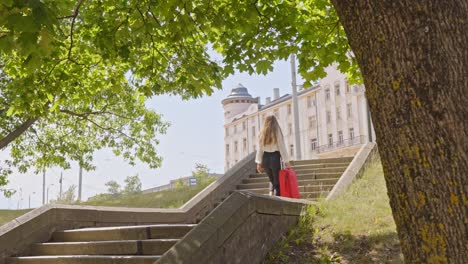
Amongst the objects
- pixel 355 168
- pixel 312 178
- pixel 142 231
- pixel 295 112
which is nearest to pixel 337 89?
pixel 295 112

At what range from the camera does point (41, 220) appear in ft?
27.0

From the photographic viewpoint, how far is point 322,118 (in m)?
59.0

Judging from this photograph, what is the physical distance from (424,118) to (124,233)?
229 inches

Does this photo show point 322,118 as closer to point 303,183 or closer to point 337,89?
point 337,89

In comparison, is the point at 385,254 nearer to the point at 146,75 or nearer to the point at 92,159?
the point at 146,75

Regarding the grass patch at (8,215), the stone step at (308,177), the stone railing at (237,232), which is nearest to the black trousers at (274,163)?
the stone railing at (237,232)

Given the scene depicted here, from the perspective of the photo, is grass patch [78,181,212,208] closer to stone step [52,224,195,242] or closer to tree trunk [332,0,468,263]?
stone step [52,224,195,242]

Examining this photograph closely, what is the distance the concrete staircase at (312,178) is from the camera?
41.9ft

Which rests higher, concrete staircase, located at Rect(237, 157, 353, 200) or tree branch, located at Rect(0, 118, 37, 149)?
tree branch, located at Rect(0, 118, 37, 149)

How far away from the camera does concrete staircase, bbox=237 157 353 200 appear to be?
12.8m

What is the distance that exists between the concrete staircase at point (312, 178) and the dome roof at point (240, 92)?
65.9 m

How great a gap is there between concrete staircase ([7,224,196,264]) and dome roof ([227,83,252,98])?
2884 inches

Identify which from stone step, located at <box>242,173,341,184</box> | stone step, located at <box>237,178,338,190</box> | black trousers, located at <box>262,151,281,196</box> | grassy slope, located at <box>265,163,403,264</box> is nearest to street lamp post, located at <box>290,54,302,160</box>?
stone step, located at <box>242,173,341,184</box>

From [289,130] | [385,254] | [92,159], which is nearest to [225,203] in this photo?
[385,254]
